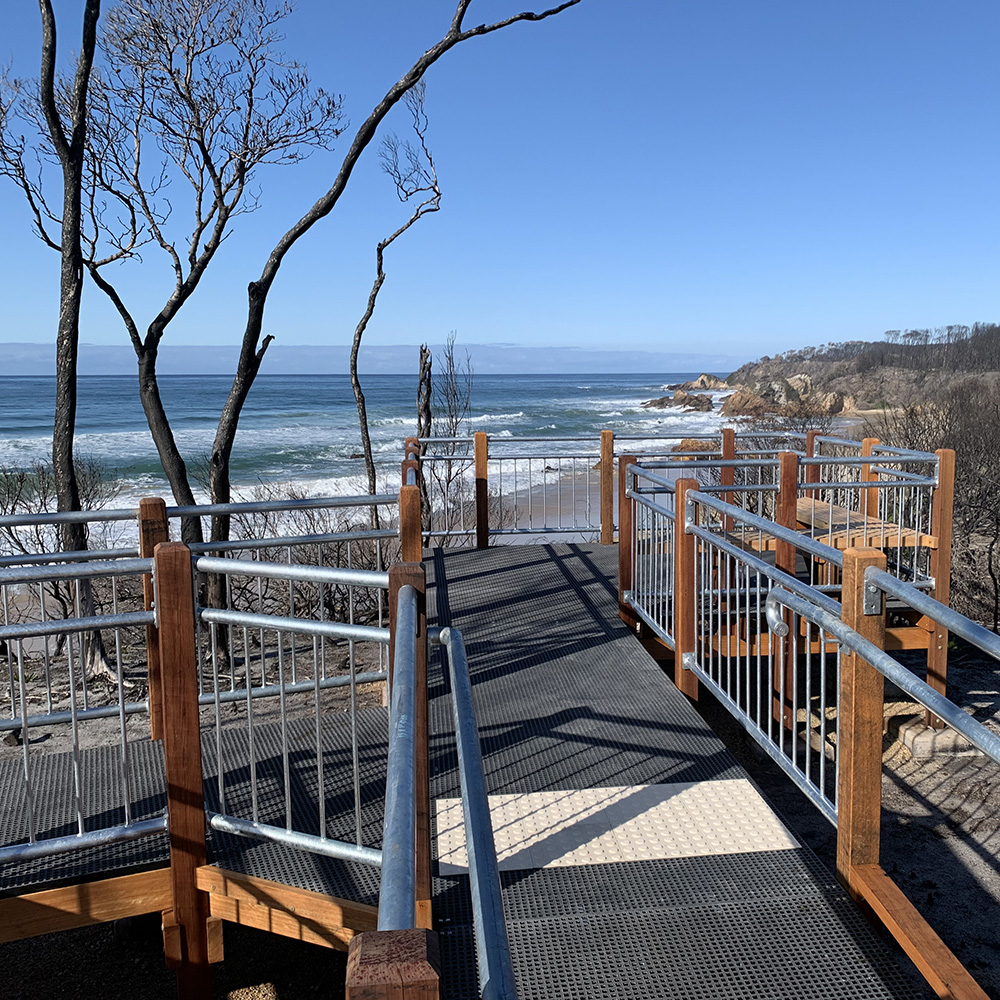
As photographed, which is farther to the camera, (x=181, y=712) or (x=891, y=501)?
(x=891, y=501)

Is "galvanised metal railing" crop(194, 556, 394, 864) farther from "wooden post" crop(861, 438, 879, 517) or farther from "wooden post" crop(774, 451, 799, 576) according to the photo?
"wooden post" crop(861, 438, 879, 517)

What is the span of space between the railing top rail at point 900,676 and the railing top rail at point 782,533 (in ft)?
0.62

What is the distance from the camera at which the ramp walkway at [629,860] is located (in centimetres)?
278

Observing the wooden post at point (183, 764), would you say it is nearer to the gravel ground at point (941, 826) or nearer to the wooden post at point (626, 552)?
the gravel ground at point (941, 826)

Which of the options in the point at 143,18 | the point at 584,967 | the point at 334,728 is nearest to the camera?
the point at 584,967

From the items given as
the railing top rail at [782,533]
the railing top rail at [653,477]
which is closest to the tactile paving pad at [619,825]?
the railing top rail at [782,533]

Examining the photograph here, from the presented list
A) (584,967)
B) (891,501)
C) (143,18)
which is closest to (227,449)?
(143,18)

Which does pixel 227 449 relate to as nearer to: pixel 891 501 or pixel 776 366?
pixel 891 501

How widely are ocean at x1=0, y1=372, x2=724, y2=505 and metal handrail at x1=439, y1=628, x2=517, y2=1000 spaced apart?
16.9 m

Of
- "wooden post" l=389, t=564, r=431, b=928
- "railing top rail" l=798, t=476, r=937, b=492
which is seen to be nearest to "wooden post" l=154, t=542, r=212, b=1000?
"wooden post" l=389, t=564, r=431, b=928

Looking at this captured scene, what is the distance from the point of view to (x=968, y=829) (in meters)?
6.07

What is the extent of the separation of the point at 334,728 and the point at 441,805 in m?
1.48

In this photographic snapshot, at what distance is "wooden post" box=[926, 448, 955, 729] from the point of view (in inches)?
292

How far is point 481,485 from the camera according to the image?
998 cm
